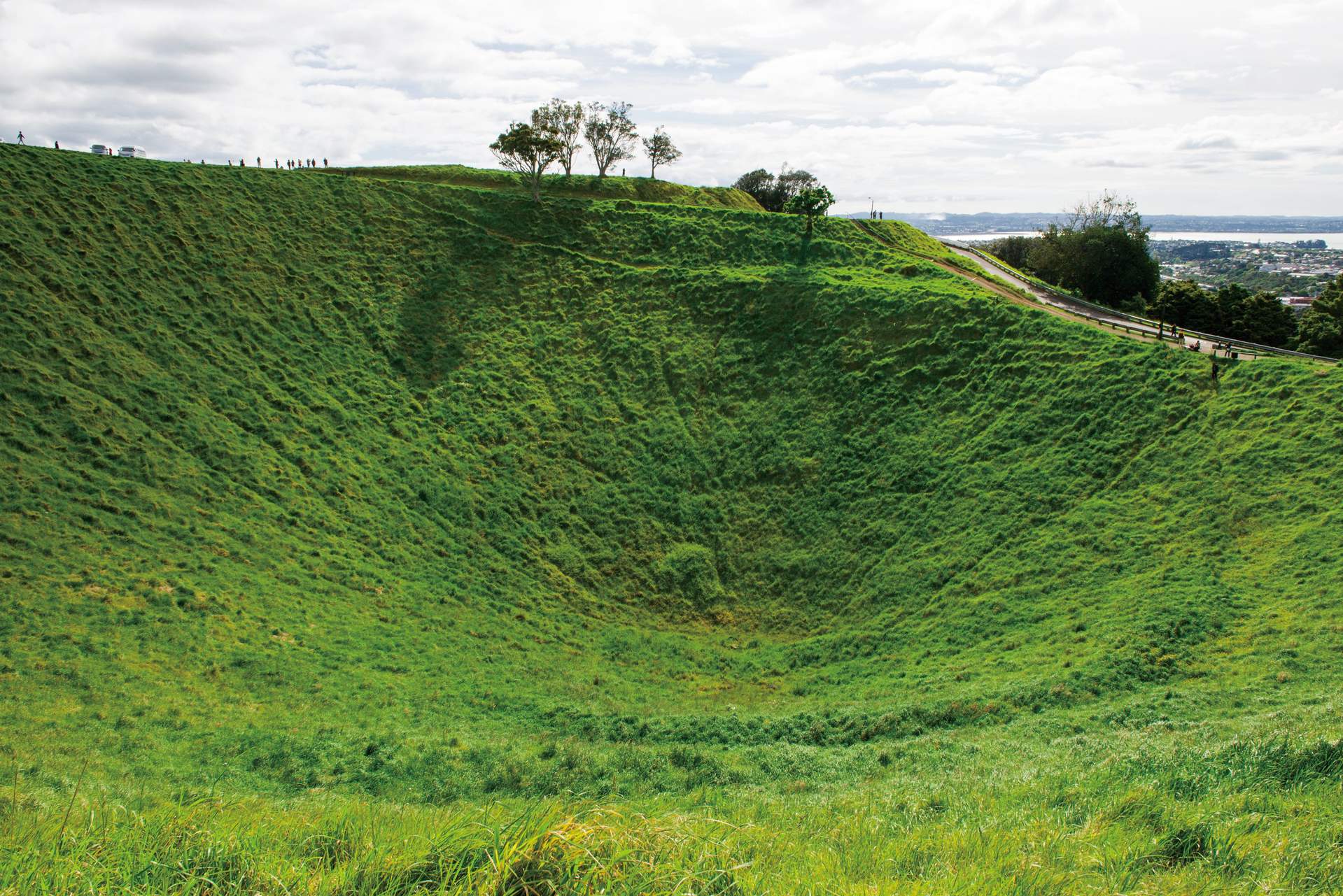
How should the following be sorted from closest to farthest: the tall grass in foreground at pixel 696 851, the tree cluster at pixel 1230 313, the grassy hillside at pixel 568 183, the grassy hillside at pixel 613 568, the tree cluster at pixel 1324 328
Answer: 1. the tall grass in foreground at pixel 696 851
2. the grassy hillside at pixel 613 568
3. the tree cluster at pixel 1324 328
4. the tree cluster at pixel 1230 313
5. the grassy hillside at pixel 568 183

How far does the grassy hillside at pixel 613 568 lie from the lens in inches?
302

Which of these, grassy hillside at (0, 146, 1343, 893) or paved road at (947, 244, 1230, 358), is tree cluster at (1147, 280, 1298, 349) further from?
grassy hillside at (0, 146, 1343, 893)

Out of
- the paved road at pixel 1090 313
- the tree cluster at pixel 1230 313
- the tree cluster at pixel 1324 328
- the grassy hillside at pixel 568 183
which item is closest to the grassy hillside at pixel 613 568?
the paved road at pixel 1090 313

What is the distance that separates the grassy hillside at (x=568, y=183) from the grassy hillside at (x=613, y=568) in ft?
27.2

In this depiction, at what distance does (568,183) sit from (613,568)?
138 feet

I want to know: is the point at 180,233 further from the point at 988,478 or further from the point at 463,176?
the point at 988,478

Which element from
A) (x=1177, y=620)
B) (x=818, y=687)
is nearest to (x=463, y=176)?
(x=818, y=687)

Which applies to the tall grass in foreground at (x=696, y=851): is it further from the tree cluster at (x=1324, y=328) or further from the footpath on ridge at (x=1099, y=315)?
the tree cluster at (x=1324, y=328)

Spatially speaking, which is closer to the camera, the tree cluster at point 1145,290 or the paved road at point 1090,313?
the paved road at point 1090,313

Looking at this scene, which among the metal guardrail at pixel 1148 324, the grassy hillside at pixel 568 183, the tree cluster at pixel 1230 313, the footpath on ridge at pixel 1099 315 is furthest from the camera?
the grassy hillside at pixel 568 183

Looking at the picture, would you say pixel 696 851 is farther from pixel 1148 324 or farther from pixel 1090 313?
pixel 1090 313

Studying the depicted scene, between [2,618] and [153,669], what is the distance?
490 centimetres

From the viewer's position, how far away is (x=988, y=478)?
110ft

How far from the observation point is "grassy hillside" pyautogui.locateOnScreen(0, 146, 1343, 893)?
7660 millimetres
